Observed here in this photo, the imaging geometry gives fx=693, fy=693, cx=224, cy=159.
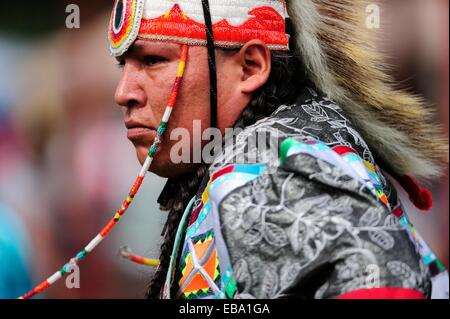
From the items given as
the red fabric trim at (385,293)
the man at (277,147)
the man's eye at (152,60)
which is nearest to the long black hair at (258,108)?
the man at (277,147)

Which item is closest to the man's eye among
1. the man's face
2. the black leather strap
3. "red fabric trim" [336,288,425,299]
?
the man's face

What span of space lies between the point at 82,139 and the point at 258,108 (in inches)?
112

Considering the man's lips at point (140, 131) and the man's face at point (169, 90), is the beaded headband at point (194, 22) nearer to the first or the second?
the man's face at point (169, 90)

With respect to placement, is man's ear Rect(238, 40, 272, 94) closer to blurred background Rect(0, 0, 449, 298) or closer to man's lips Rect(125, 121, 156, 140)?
man's lips Rect(125, 121, 156, 140)

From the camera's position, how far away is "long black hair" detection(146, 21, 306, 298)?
208 centimetres

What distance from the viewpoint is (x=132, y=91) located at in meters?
2.10

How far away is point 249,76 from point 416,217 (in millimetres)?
2387

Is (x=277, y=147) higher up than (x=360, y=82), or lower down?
lower down

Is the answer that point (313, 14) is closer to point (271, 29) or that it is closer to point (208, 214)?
point (271, 29)

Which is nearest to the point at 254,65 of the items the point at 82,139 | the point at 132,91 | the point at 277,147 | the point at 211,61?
the point at 211,61

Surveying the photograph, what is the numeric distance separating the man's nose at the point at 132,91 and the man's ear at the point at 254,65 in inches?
12.0

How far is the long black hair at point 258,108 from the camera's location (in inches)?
82.0

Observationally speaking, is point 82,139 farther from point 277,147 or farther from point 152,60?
point 277,147
